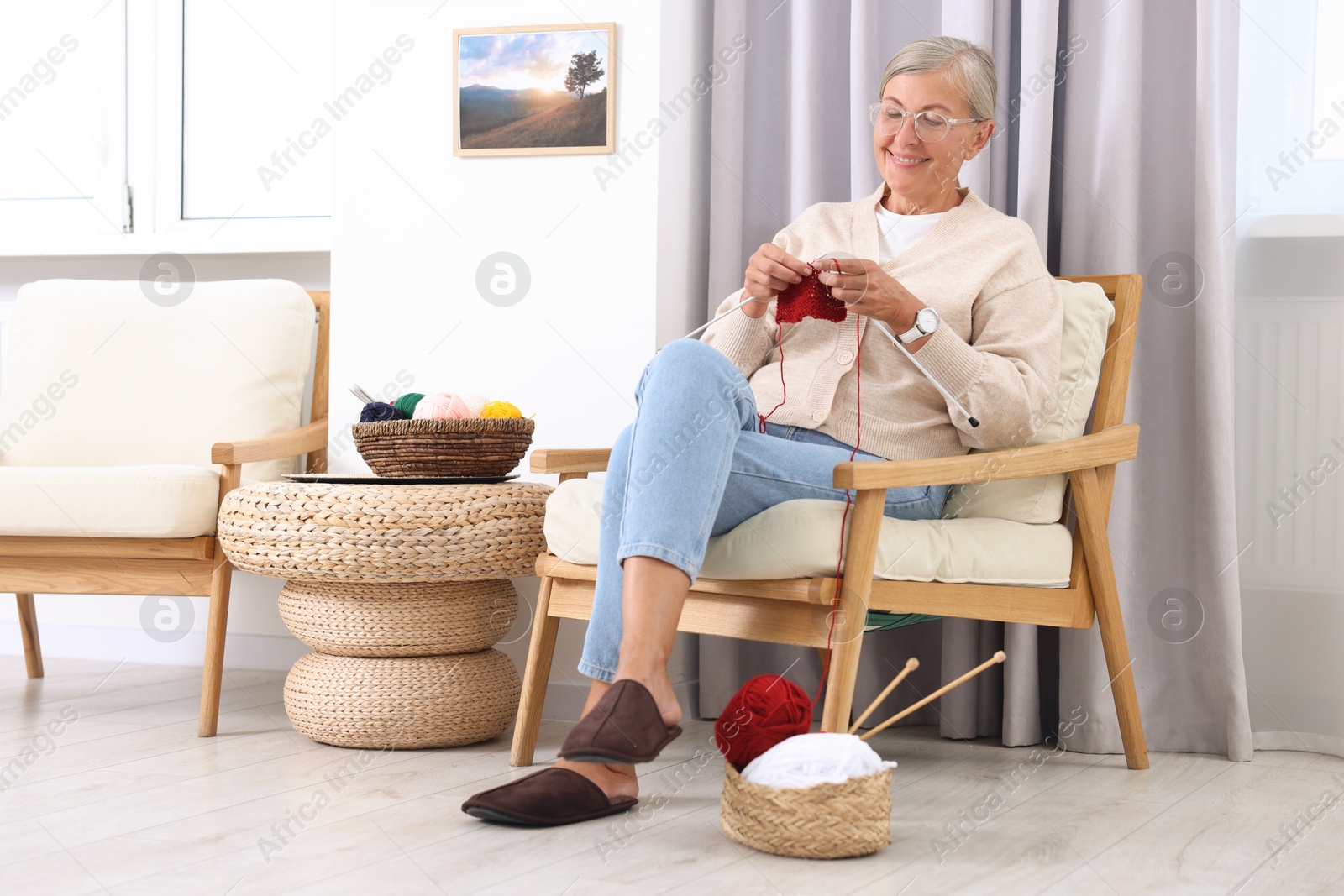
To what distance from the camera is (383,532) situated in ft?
5.82

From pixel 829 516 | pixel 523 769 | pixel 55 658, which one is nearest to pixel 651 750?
pixel 829 516

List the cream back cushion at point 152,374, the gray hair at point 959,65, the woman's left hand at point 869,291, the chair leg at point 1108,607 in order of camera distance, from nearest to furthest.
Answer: the woman's left hand at point 869,291 < the chair leg at point 1108,607 < the gray hair at point 959,65 < the cream back cushion at point 152,374

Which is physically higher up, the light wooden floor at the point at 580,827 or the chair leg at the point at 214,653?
the chair leg at the point at 214,653

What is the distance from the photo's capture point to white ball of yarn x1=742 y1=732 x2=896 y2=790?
127cm

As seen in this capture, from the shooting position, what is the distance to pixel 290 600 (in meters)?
1.91

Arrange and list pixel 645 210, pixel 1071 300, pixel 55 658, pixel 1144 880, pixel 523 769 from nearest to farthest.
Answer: pixel 1144 880, pixel 523 769, pixel 1071 300, pixel 645 210, pixel 55 658

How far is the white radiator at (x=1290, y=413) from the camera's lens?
6.37 feet

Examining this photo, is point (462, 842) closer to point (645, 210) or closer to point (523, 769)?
point (523, 769)

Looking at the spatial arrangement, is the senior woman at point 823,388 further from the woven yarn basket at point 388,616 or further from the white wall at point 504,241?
the woven yarn basket at point 388,616

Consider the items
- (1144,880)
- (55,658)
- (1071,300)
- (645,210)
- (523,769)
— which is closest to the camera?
(1144,880)

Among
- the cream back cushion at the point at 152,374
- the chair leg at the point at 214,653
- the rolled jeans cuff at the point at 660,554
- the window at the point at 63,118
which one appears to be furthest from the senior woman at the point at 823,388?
the window at the point at 63,118

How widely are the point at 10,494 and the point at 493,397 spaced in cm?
81

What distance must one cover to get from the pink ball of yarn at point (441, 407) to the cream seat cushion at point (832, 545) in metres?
0.28

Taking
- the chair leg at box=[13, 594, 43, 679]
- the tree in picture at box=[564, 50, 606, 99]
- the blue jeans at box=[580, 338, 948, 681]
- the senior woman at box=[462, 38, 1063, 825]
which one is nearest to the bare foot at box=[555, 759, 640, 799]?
the senior woman at box=[462, 38, 1063, 825]
